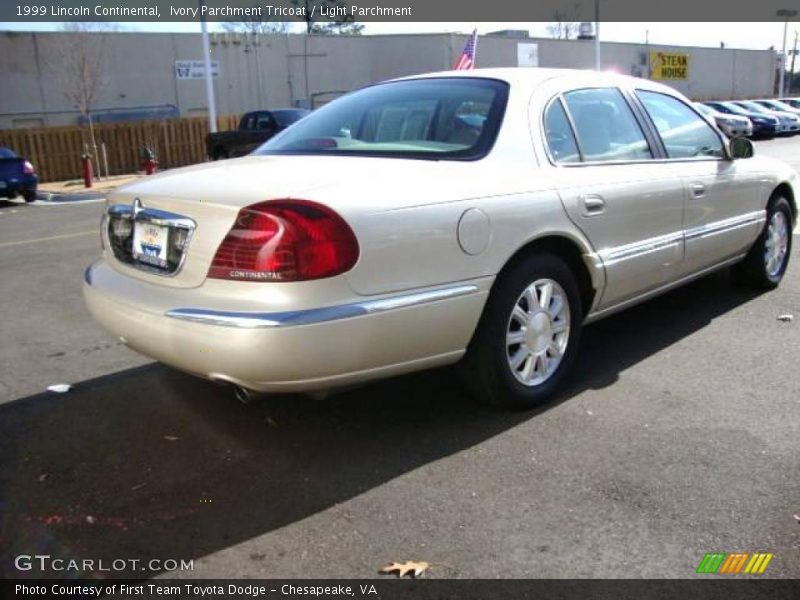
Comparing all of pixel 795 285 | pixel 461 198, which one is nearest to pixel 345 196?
pixel 461 198

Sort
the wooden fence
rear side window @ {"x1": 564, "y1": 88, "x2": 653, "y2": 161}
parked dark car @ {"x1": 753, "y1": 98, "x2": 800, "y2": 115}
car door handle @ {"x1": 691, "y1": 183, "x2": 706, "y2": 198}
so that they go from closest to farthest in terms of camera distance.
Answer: rear side window @ {"x1": 564, "y1": 88, "x2": 653, "y2": 161} < car door handle @ {"x1": 691, "y1": 183, "x2": 706, "y2": 198} < the wooden fence < parked dark car @ {"x1": 753, "y1": 98, "x2": 800, "y2": 115}

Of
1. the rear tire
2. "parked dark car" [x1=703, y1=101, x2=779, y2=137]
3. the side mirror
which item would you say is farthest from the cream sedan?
"parked dark car" [x1=703, y1=101, x2=779, y2=137]

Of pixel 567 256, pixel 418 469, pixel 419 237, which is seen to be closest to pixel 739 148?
pixel 567 256

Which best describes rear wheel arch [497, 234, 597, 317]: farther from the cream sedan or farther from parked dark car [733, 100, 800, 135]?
parked dark car [733, 100, 800, 135]

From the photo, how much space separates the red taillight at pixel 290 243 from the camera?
117 inches

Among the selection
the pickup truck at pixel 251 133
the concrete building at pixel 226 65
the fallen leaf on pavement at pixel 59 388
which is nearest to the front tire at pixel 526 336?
the fallen leaf on pavement at pixel 59 388

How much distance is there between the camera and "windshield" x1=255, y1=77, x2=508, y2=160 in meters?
3.74

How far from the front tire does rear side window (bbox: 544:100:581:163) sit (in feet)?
1.81

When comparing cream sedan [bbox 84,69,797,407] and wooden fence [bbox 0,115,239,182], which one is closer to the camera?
cream sedan [bbox 84,69,797,407]

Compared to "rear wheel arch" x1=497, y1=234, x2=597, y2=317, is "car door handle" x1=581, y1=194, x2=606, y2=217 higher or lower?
higher

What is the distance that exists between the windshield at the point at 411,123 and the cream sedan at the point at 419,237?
13 millimetres

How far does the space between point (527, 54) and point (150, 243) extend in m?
37.4

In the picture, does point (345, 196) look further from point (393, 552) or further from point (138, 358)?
point (138, 358)

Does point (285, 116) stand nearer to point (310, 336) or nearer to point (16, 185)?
point (16, 185)
